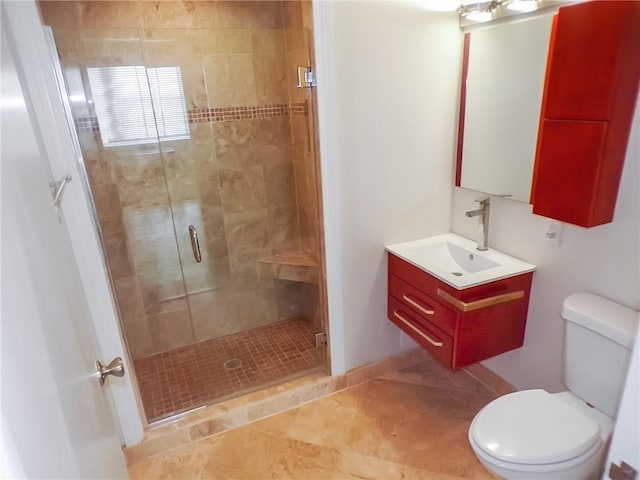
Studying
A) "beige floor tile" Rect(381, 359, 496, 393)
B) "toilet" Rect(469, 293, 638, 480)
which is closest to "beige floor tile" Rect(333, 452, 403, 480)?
"toilet" Rect(469, 293, 638, 480)

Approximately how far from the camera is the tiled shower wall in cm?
238

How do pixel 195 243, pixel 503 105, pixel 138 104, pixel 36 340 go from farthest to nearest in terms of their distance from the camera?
pixel 195 243, pixel 138 104, pixel 503 105, pixel 36 340

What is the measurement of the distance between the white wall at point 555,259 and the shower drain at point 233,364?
146cm

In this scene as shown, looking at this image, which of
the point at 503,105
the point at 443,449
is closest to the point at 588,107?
the point at 503,105

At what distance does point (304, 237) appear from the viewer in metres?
2.84

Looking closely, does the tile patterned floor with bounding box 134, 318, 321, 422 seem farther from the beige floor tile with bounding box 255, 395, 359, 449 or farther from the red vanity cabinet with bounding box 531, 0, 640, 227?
the red vanity cabinet with bounding box 531, 0, 640, 227

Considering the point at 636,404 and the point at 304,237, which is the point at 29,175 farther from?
the point at 304,237

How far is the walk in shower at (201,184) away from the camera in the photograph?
2350 mm

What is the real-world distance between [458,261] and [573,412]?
34.8 inches

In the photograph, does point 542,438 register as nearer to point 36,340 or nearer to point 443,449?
point 443,449

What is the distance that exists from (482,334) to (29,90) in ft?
6.71

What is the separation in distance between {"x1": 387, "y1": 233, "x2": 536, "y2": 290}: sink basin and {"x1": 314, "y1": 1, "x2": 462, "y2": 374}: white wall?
9 centimetres

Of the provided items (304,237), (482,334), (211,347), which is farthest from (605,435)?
(211,347)

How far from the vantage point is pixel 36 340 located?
0.70 meters
